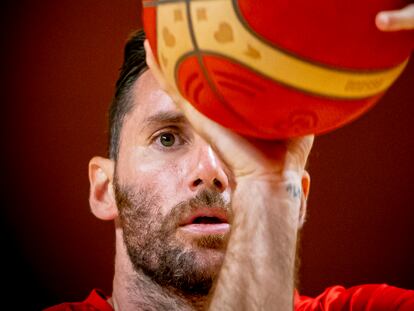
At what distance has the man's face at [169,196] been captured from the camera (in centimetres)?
105

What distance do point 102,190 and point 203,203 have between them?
0.42m

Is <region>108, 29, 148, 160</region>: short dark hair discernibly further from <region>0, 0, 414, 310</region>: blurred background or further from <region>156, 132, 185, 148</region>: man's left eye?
<region>0, 0, 414, 310</region>: blurred background

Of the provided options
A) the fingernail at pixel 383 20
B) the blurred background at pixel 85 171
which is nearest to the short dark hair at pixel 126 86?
the blurred background at pixel 85 171

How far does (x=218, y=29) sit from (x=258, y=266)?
339 mm

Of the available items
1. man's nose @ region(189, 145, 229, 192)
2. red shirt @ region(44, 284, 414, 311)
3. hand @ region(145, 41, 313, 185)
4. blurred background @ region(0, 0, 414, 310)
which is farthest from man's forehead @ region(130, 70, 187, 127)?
blurred background @ region(0, 0, 414, 310)

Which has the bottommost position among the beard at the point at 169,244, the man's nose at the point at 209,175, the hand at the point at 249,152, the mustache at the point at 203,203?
the beard at the point at 169,244

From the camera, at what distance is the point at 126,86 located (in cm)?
131

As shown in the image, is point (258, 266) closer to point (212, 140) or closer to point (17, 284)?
point (212, 140)

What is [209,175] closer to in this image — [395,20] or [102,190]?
[102,190]

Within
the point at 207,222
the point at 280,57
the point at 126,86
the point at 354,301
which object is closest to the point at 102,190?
the point at 126,86

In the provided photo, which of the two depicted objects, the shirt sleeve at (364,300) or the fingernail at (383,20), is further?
the shirt sleeve at (364,300)

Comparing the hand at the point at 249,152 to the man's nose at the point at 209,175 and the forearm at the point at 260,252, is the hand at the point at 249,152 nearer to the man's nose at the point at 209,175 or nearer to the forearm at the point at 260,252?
the forearm at the point at 260,252

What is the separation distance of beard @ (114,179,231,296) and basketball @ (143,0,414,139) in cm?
39

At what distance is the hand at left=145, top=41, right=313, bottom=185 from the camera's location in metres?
0.79
